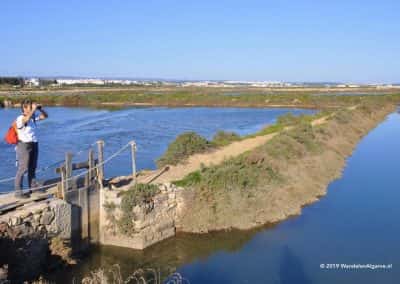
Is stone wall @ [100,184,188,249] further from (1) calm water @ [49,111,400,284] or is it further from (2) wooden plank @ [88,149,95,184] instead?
(2) wooden plank @ [88,149,95,184]

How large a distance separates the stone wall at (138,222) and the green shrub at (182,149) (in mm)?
3669

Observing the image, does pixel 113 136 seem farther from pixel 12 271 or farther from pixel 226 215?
pixel 12 271

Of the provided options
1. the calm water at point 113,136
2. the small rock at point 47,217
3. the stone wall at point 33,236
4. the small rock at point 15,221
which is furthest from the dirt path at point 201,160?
the small rock at point 15,221

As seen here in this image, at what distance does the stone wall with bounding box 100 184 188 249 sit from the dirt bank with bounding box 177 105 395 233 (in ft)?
2.15

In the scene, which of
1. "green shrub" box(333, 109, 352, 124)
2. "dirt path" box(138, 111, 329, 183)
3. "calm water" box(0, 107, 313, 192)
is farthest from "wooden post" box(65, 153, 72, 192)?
"green shrub" box(333, 109, 352, 124)

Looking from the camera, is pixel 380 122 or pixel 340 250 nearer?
pixel 340 250

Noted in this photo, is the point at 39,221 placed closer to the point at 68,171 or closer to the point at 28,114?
the point at 68,171

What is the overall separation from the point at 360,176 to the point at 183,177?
8811 mm

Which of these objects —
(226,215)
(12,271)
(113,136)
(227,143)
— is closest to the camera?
(12,271)

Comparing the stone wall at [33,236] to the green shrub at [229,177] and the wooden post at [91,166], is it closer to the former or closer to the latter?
the wooden post at [91,166]

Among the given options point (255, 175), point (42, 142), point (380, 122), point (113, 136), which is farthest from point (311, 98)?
point (255, 175)

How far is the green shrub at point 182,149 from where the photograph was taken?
51.6 feet

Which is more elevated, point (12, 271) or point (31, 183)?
point (31, 183)

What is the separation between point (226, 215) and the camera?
1261cm
